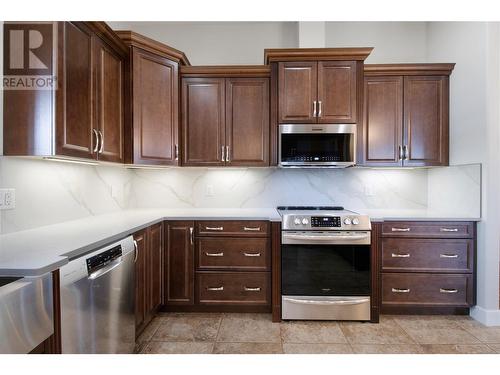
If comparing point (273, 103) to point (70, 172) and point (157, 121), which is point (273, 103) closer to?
point (157, 121)

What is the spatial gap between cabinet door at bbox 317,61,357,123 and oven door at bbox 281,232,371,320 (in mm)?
1097

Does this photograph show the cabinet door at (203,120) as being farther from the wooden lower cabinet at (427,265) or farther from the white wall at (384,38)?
the wooden lower cabinet at (427,265)

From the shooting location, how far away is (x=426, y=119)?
8.79 ft

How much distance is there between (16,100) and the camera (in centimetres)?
148

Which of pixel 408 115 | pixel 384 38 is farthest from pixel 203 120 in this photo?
pixel 384 38

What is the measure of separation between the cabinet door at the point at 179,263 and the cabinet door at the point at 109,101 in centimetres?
77

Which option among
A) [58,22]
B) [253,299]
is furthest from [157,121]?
[253,299]

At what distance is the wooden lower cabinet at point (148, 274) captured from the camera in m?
1.98

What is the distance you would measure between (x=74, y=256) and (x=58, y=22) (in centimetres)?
129

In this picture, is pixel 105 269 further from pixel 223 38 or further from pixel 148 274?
pixel 223 38

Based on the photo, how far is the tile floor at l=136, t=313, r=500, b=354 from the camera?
195 cm

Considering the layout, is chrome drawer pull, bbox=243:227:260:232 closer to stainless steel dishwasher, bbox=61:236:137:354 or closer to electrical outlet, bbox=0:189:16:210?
stainless steel dishwasher, bbox=61:236:137:354
